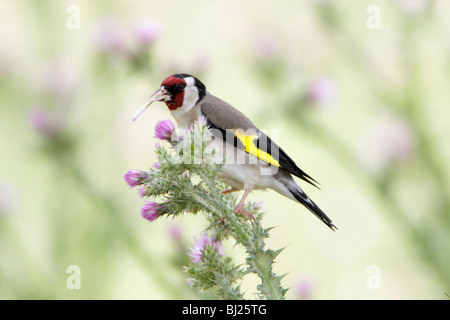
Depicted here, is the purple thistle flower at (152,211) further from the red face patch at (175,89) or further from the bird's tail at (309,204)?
the red face patch at (175,89)

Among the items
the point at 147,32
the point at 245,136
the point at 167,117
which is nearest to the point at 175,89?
the point at 245,136

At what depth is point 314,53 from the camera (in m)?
3.86

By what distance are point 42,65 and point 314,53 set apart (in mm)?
1673

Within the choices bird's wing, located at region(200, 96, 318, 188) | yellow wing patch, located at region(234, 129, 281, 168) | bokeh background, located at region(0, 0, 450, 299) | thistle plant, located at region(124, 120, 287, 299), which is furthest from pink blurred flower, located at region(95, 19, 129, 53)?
thistle plant, located at region(124, 120, 287, 299)

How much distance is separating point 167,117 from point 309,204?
135cm

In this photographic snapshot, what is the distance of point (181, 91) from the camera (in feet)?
8.96

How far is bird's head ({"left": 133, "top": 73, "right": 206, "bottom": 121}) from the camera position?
8.75 ft

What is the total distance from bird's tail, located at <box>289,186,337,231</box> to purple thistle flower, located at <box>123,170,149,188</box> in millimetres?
826

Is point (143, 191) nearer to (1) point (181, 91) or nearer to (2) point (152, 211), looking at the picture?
(2) point (152, 211)

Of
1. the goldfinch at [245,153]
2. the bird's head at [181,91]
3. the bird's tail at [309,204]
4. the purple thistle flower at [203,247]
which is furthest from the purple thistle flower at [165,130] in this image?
the bird's tail at [309,204]

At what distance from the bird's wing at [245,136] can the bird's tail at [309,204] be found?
74 millimetres

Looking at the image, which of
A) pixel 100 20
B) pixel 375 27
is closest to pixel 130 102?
pixel 100 20
